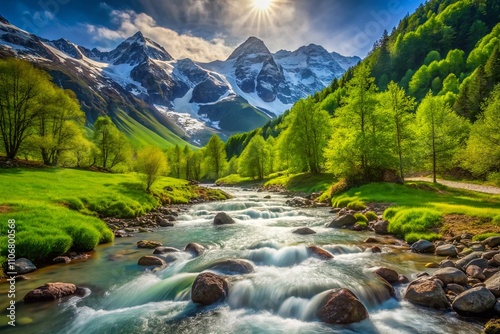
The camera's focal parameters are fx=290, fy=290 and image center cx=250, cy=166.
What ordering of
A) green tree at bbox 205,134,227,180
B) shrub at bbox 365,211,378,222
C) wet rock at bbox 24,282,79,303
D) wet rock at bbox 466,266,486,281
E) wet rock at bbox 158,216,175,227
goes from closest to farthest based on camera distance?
wet rock at bbox 24,282,79,303
wet rock at bbox 466,266,486,281
shrub at bbox 365,211,378,222
wet rock at bbox 158,216,175,227
green tree at bbox 205,134,227,180

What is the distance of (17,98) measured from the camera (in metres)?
43.5

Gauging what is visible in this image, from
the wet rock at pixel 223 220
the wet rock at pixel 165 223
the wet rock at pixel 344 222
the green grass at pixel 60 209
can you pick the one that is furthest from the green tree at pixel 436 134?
the green grass at pixel 60 209

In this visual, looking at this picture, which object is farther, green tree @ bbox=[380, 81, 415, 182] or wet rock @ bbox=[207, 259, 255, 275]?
green tree @ bbox=[380, 81, 415, 182]

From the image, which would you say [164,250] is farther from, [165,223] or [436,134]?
[436,134]

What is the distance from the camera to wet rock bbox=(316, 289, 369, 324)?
32.9 feet

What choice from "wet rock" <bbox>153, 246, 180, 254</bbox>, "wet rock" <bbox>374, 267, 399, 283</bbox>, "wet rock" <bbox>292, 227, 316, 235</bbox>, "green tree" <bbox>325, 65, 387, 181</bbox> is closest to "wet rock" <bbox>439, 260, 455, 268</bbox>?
"wet rock" <bbox>374, 267, 399, 283</bbox>

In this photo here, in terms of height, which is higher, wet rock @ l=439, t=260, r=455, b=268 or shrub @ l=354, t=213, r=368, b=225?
shrub @ l=354, t=213, r=368, b=225

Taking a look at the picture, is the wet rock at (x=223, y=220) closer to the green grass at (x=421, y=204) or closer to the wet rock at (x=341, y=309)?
the green grass at (x=421, y=204)

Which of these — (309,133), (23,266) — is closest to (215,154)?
(309,133)

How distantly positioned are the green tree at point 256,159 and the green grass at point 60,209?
159ft

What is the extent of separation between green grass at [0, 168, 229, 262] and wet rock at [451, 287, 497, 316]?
19.7m

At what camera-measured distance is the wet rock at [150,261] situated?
54.1 feet

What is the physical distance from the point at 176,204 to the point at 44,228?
27.2 meters

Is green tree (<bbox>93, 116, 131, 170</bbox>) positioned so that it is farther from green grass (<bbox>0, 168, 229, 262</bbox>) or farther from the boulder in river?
the boulder in river
